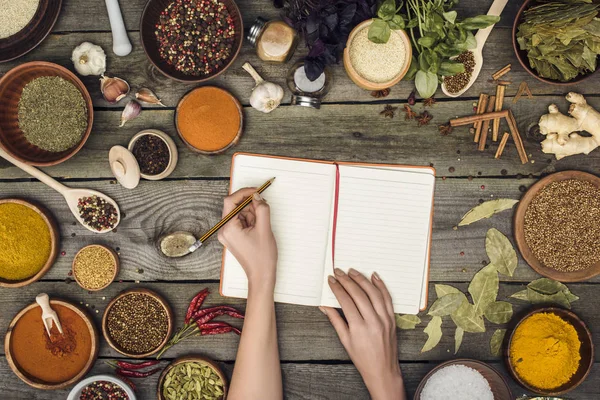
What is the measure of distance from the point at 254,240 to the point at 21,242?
2.73 ft

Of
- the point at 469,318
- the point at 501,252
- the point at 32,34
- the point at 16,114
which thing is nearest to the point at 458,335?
the point at 469,318

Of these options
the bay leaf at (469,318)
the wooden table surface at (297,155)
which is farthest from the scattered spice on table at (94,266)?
the bay leaf at (469,318)

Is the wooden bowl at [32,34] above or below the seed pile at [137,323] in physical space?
above

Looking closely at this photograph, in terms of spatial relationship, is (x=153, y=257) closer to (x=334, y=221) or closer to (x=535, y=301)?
(x=334, y=221)

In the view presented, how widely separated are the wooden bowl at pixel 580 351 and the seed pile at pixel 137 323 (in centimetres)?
125

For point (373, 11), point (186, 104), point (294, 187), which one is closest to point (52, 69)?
point (186, 104)

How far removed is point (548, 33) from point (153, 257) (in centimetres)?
156

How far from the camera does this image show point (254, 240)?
1.45m

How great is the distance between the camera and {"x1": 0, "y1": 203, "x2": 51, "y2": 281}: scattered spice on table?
1.50 m

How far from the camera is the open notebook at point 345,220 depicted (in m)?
1.56

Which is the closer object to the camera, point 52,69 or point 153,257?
point 52,69

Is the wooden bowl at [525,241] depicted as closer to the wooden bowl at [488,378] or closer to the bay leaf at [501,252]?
the bay leaf at [501,252]

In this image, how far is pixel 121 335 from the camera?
1.57 metres

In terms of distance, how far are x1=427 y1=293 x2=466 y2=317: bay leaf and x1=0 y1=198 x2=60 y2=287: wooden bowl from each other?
140cm
